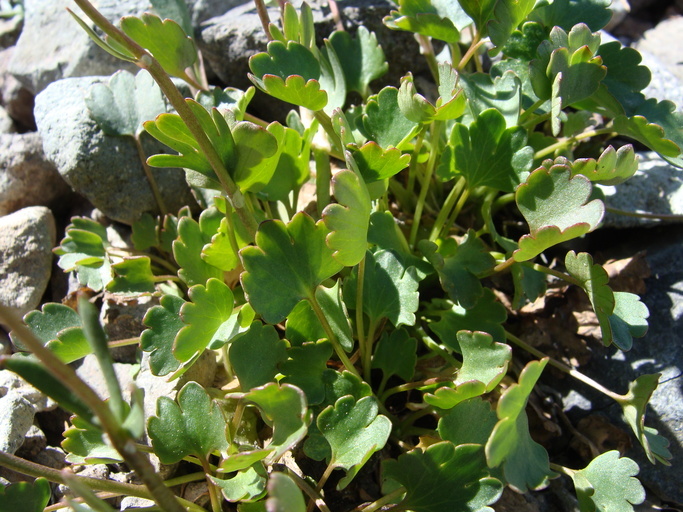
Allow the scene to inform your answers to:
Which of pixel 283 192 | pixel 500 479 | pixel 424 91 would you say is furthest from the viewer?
pixel 424 91

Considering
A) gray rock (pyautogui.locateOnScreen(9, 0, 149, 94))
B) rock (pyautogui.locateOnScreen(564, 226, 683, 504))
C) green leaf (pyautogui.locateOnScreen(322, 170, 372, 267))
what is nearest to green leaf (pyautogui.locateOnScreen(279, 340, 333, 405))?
green leaf (pyautogui.locateOnScreen(322, 170, 372, 267))

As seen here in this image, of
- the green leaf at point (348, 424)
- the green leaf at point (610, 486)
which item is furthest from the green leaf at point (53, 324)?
the green leaf at point (610, 486)

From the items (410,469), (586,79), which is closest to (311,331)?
(410,469)

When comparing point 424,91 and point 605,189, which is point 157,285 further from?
point 605,189

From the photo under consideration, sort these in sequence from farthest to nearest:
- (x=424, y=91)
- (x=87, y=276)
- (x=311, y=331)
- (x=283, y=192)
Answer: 1. (x=424, y=91)
2. (x=87, y=276)
3. (x=283, y=192)
4. (x=311, y=331)

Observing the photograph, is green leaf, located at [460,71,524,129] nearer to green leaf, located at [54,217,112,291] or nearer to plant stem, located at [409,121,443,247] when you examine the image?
plant stem, located at [409,121,443,247]
